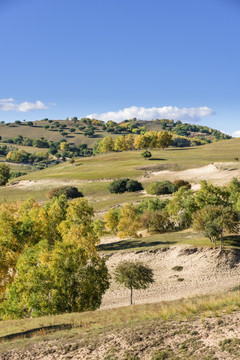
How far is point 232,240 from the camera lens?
5050cm

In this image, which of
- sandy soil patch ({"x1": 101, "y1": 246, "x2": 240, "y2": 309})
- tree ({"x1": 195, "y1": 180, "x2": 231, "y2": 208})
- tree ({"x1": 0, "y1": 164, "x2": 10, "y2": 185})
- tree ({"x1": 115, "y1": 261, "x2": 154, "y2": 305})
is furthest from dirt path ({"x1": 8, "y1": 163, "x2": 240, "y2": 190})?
tree ({"x1": 115, "y1": 261, "x2": 154, "y2": 305})

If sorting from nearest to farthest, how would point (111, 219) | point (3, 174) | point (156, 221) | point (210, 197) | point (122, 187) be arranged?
point (210, 197) → point (156, 221) → point (111, 219) → point (122, 187) → point (3, 174)

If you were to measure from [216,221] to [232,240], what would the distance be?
5953 millimetres

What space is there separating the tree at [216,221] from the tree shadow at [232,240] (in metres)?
1.47

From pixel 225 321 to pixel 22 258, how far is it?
902 inches

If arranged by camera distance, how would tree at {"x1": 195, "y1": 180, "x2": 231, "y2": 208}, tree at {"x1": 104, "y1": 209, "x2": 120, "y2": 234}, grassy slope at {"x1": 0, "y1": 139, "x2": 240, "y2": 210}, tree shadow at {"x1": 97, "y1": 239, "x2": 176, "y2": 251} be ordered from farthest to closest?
grassy slope at {"x1": 0, "y1": 139, "x2": 240, "y2": 210}, tree at {"x1": 104, "y1": 209, "x2": 120, "y2": 234}, tree at {"x1": 195, "y1": 180, "x2": 231, "y2": 208}, tree shadow at {"x1": 97, "y1": 239, "x2": 176, "y2": 251}

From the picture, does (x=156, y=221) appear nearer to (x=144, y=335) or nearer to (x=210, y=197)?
(x=210, y=197)

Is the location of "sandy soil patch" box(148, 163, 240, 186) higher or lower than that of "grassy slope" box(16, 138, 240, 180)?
lower

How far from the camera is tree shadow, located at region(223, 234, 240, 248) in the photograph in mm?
49362

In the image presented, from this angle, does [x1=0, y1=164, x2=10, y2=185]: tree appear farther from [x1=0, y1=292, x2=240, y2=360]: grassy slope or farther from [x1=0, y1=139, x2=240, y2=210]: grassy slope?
[x1=0, y1=292, x2=240, y2=360]: grassy slope

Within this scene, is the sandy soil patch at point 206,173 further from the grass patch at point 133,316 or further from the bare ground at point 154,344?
the bare ground at point 154,344

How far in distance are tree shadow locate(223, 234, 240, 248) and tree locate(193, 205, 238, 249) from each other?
57.9 inches

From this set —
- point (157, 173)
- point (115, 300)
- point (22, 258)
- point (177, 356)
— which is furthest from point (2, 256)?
point (157, 173)

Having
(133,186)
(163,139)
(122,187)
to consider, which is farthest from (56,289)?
(163,139)
